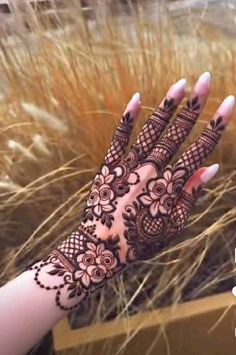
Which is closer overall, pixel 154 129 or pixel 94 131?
pixel 154 129

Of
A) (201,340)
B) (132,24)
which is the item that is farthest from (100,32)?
(201,340)

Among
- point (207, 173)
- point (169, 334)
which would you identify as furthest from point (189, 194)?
point (169, 334)

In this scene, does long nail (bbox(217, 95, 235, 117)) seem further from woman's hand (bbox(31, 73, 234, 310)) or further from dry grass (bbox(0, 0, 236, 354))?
dry grass (bbox(0, 0, 236, 354))

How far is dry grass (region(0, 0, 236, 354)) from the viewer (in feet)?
2.03

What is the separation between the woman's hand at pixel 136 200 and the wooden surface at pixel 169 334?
0.29 ft

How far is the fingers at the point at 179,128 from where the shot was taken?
50 centimetres

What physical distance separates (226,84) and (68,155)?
0.16m

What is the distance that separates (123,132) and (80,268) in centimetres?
10

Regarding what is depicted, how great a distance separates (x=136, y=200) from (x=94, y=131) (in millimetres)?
170

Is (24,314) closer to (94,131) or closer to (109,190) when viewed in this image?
(109,190)

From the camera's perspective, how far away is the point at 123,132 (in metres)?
0.52

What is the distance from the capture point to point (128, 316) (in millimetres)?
588

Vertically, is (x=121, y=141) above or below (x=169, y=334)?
above

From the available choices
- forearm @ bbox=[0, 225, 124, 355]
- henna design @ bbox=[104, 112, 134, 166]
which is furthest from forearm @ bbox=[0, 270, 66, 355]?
henna design @ bbox=[104, 112, 134, 166]
